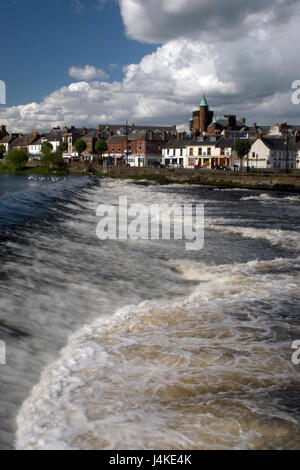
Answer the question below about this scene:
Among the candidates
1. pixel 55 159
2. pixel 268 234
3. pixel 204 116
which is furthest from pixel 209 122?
pixel 268 234

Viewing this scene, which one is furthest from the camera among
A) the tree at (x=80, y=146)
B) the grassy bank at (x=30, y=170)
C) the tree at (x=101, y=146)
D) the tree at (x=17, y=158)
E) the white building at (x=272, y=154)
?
the tree at (x=80, y=146)

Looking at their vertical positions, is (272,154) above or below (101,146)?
below

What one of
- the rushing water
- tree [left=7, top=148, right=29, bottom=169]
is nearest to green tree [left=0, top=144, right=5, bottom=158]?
tree [left=7, top=148, right=29, bottom=169]

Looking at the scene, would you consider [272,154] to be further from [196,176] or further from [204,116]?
[204,116]

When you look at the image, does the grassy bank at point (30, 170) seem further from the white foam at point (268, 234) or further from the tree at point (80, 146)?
the white foam at point (268, 234)

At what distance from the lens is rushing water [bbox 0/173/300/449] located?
164 inches

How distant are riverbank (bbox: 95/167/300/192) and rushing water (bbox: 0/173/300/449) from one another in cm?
4011

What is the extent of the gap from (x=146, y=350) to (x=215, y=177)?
5536 centimetres

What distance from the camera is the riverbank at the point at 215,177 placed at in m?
49.8

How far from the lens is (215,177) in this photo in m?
59.5

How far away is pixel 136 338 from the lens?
621 cm

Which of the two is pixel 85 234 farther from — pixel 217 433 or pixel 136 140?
pixel 136 140

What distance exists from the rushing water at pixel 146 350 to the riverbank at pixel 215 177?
40.1 meters

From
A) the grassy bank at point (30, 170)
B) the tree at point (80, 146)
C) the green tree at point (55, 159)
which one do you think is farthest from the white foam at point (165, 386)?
the tree at point (80, 146)
